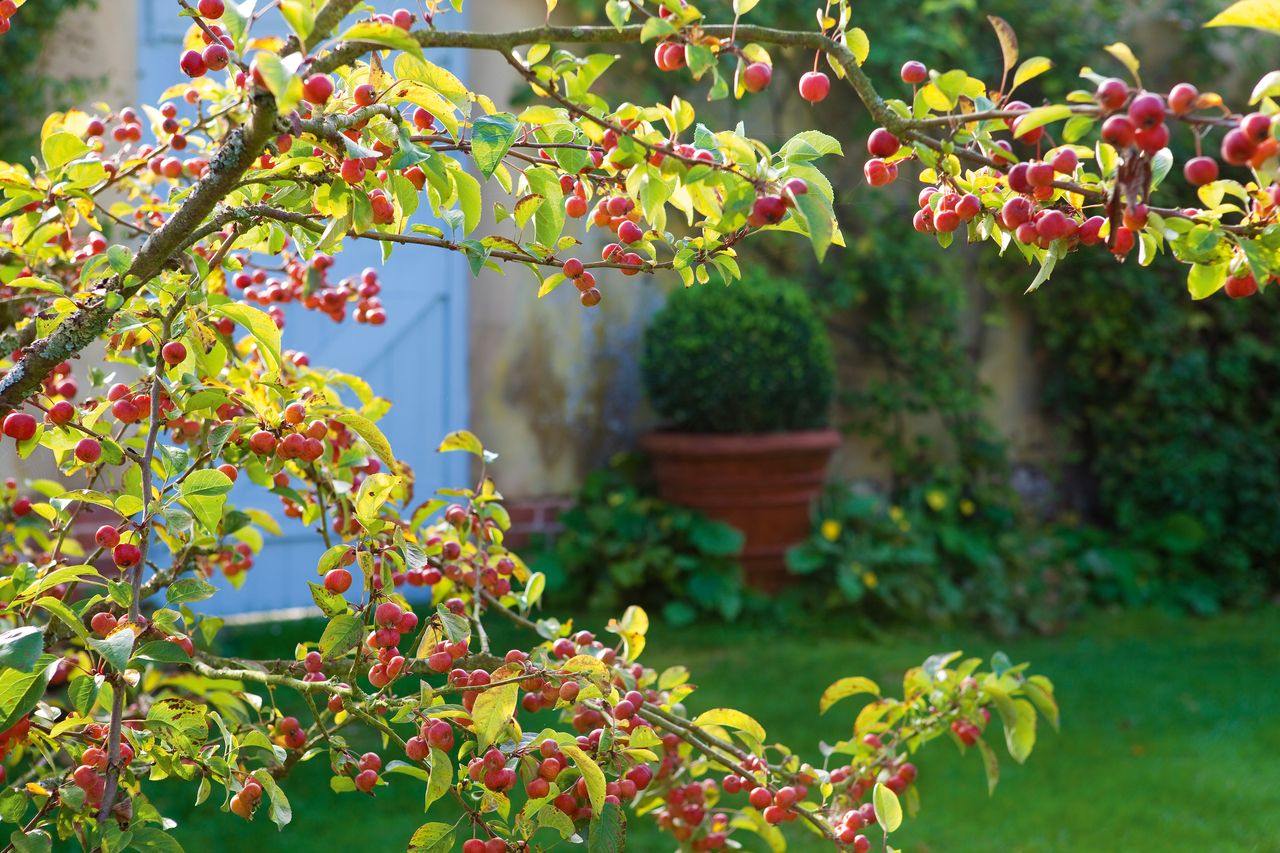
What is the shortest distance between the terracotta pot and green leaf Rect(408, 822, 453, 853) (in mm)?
3076

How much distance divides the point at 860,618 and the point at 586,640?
113 inches

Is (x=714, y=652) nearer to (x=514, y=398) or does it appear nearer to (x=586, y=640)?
(x=514, y=398)

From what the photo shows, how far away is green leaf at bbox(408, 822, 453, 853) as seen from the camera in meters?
1.01

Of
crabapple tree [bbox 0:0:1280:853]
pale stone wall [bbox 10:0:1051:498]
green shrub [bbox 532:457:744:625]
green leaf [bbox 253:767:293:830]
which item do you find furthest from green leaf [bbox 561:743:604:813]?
pale stone wall [bbox 10:0:1051:498]

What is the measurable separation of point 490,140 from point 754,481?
3.30 metres

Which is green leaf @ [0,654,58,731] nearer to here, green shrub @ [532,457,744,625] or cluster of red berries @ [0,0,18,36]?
cluster of red berries @ [0,0,18,36]

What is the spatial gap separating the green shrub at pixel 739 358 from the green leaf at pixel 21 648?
3.29m

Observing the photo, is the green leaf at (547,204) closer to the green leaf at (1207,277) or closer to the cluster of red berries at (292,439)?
the cluster of red berries at (292,439)

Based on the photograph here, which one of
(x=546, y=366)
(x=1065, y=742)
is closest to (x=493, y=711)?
(x=1065, y=742)

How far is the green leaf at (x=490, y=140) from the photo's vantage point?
0.90 metres

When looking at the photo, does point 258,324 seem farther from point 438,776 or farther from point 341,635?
point 438,776

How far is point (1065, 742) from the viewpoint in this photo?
297cm

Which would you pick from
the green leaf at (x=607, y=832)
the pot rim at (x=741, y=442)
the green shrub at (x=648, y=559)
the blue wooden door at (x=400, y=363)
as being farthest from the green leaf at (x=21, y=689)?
the pot rim at (x=741, y=442)

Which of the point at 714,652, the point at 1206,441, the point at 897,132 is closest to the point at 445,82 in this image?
the point at 897,132
